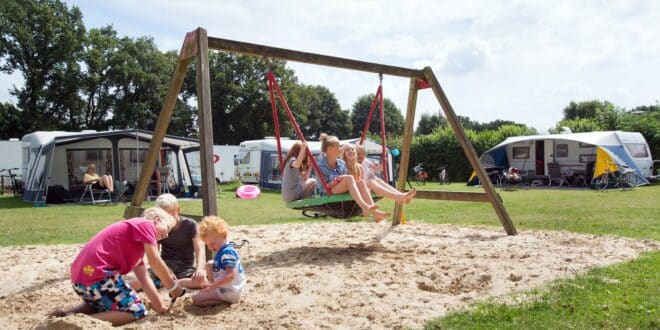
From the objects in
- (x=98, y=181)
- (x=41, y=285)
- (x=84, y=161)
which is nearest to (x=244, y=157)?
(x=84, y=161)

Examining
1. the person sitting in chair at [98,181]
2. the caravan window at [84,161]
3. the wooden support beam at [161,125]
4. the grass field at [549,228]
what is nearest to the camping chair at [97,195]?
the person sitting in chair at [98,181]

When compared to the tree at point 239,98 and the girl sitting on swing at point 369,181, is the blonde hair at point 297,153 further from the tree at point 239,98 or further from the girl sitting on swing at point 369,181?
the tree at point 239,98

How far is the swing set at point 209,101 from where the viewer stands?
503cm

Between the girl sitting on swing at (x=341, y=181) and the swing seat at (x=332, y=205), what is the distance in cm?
12

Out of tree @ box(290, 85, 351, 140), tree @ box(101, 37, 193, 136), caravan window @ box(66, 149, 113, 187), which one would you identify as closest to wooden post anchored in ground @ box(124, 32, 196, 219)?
caravan window @ box(66, 149, 113, 187)

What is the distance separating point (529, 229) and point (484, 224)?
945mm

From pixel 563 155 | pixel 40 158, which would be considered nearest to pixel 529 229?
pixel 40 158

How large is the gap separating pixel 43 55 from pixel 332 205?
125 feet

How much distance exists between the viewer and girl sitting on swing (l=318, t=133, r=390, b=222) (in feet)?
19.3

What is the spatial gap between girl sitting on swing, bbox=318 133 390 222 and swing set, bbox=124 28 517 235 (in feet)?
0.63

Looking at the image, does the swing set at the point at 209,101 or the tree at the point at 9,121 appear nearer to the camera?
the swing set at the point at 209,101

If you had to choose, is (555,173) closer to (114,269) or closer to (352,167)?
(352,167)

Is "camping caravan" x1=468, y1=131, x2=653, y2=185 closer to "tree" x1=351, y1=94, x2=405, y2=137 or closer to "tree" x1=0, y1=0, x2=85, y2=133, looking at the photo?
"tree" x1=0, y1=0, x2=85, y2=133

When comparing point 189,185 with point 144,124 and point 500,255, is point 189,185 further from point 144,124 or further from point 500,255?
point 144,124
